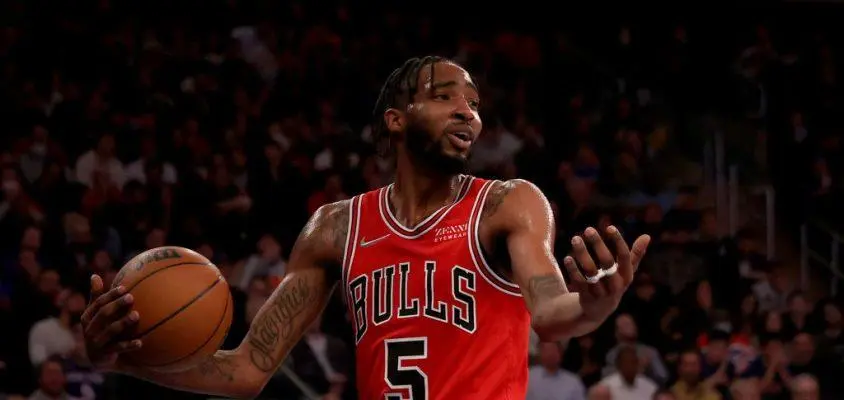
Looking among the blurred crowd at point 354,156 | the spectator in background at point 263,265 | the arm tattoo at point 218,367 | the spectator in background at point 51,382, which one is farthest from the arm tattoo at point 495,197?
the spectator in background at point 263,265

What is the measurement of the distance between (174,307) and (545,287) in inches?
42.8

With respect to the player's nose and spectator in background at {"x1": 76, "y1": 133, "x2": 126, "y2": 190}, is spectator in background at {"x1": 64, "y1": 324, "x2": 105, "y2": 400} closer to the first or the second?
spectator in background at {"x1": 76, "y1": 133, "x2": 126, "y2": 190}

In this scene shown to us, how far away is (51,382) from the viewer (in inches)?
312

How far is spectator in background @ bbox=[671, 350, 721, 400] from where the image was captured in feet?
30.7

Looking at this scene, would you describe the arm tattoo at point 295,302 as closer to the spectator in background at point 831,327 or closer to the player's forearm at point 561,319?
the player's forearm at point 561,319

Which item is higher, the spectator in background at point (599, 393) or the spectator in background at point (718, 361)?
the spectator in background at point (599, 393)

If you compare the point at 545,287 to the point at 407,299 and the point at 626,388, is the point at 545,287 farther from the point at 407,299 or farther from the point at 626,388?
the point at 626,388

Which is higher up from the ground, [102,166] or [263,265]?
[102,166]

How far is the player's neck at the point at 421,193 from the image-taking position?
4051 mm

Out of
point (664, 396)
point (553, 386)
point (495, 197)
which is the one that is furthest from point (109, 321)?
point (664, 396)

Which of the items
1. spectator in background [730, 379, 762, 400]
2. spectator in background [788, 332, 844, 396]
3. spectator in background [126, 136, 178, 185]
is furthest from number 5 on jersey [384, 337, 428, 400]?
spectator in background [788, 332, 844, 396]

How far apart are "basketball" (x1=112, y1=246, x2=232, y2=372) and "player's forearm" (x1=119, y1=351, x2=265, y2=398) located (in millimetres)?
165

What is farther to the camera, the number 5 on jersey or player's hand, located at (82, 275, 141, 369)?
the number 5 on jersey

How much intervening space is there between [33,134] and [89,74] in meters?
1.46
